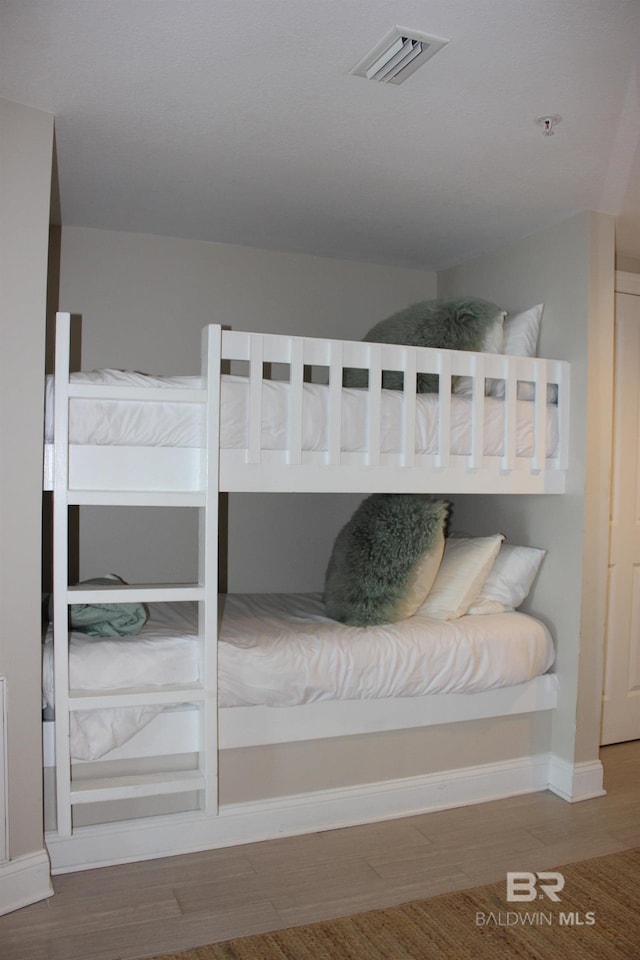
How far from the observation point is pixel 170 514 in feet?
11.8

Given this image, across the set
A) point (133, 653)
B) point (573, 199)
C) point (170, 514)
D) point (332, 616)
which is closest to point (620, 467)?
point (573, 199)

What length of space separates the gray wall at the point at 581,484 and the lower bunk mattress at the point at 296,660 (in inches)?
5.7

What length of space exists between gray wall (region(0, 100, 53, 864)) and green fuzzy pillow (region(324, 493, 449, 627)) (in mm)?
1148

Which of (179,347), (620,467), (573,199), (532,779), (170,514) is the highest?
(573,199)

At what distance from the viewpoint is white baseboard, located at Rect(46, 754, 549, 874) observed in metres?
2.36

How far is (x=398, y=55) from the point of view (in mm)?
1877

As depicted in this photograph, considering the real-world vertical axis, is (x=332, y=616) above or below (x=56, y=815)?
→ above

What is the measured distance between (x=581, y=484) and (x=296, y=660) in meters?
1.31

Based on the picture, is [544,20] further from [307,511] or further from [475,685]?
[307,511]

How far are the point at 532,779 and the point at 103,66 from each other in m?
2.85

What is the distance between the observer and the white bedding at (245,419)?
228 centimetres

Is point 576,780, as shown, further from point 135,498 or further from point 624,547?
point 135,498

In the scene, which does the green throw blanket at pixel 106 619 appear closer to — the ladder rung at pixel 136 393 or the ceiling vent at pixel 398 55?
the ladder rung at pixel 136 393

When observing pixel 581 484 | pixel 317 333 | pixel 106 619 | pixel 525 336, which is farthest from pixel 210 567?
pixel 317 333
